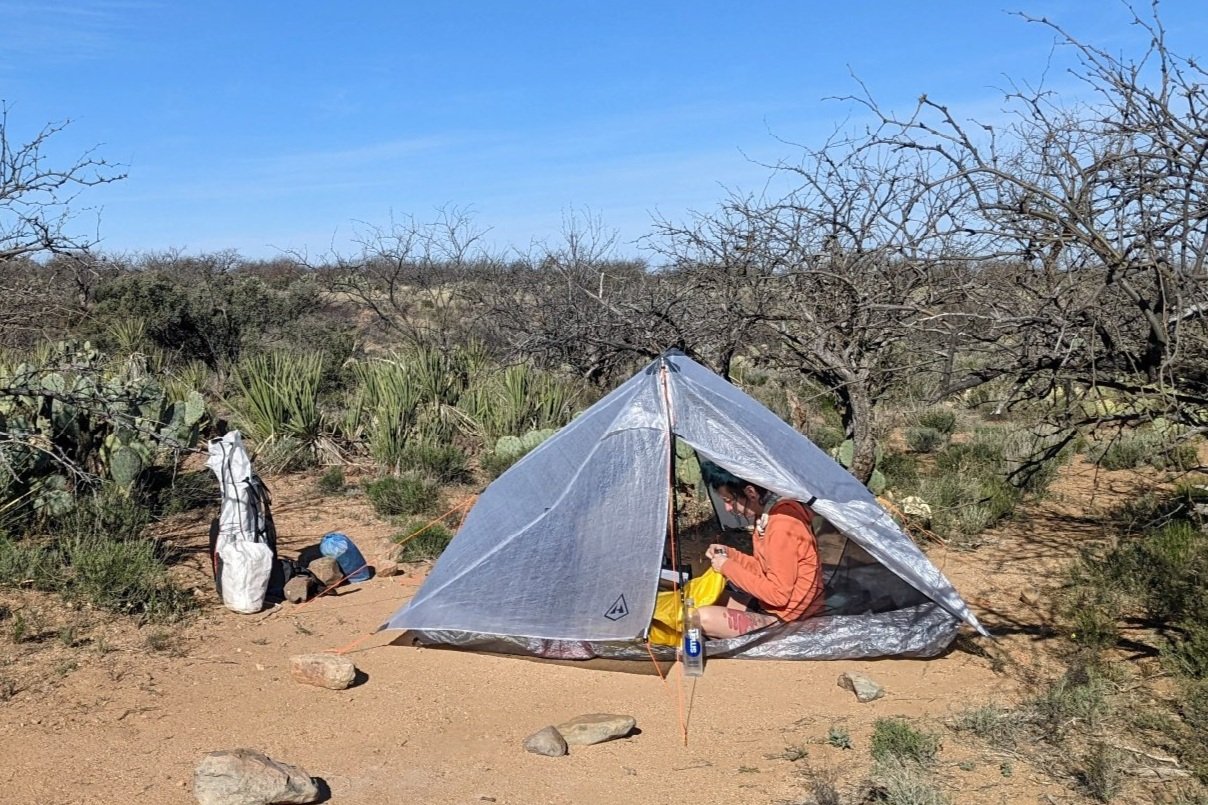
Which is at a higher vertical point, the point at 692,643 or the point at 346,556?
the point at 346,556

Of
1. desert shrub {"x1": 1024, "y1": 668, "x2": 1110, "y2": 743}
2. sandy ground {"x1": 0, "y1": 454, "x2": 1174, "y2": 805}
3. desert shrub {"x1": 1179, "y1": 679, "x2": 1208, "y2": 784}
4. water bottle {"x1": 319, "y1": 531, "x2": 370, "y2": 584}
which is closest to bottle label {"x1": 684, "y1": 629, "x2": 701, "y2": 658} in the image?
sandy ground {"x1": 0, "y1": 454, "x2": 1174, "y2": 805}

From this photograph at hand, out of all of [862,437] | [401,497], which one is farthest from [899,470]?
[401,497]

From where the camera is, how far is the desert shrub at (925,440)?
12742 millimetres

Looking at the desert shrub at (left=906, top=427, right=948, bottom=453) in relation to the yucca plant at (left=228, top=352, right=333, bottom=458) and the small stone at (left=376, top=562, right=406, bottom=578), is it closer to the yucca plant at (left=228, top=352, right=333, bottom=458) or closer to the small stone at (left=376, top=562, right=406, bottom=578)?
the yucca plant at (left=228, top=352, right=333, bottom=458)

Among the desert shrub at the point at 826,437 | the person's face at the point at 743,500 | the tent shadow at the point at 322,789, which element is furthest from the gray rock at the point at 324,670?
the desert shrub at the point at 826,437

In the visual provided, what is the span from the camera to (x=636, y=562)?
6207mm

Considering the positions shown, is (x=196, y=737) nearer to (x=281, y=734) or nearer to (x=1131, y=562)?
(x=281, y=734)

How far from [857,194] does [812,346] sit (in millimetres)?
1695

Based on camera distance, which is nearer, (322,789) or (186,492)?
(322,789)

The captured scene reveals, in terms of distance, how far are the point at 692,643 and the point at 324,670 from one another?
187cm

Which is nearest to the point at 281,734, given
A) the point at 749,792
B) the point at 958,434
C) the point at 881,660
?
the point at 749,792

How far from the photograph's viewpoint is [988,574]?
7.73 m

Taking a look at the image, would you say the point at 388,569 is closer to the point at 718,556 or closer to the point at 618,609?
the point at 618,609

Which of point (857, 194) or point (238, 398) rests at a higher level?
point (857, 194)
